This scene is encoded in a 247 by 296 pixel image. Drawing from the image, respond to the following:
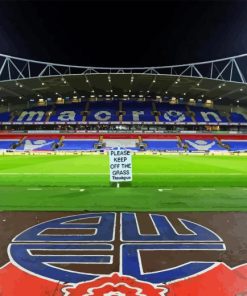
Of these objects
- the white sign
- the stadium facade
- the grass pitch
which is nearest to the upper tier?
the stadium facade

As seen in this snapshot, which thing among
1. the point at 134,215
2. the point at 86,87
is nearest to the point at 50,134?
the point at 86,87

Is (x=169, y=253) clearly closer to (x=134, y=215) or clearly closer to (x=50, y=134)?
(x=134, y=215)

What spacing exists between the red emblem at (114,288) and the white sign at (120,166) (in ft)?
28.7

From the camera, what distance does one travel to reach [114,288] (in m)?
4.11

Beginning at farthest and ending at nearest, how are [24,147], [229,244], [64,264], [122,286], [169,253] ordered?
[24,147]
[229,244]
[169,253]
[64,264]
[122,286]

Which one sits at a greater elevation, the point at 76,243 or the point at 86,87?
the point at 86,87

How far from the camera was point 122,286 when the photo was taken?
4.15m

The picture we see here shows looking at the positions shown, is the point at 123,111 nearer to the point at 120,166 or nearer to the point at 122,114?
the point at 122,114

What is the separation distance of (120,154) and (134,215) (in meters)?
5.22

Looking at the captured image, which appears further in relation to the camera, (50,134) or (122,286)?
(50,134)

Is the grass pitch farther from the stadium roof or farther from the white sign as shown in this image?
the stadium roof

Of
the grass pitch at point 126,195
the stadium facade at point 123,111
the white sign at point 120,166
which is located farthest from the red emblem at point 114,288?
the stadium facade at point 123,111

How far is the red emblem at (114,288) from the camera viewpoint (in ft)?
13.0

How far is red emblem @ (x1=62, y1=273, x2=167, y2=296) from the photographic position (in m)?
3.96
